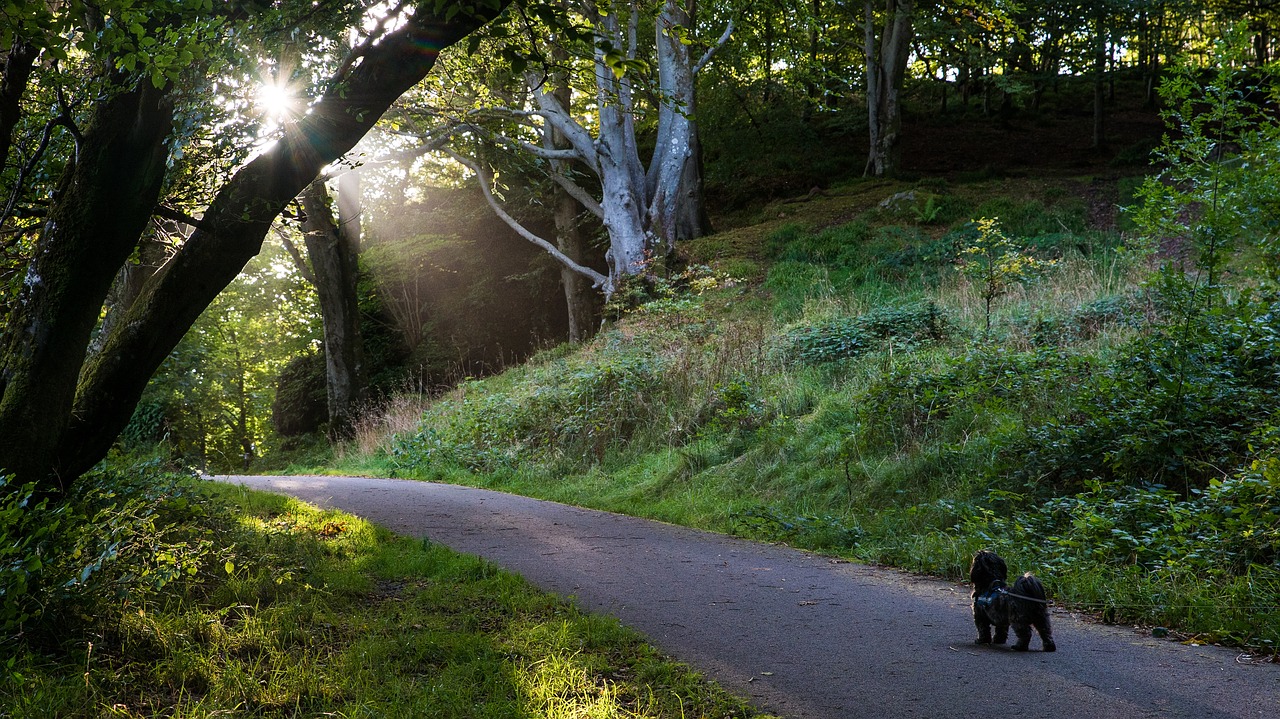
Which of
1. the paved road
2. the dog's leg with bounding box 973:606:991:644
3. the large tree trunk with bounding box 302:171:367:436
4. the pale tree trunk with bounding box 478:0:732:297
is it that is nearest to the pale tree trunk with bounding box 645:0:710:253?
A: the pale tree trunk with bounding box 478:0:732:297

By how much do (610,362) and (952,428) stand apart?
6.67 meters

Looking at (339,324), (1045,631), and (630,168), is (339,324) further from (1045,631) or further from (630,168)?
(1045,631)

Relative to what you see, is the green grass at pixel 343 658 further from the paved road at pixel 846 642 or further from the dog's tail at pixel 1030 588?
the dog's tail at pixel 1030 588

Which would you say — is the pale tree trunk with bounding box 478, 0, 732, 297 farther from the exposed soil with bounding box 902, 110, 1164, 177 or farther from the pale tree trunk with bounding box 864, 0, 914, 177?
the exposed soil with bounding box 902, 110, 1164, 177

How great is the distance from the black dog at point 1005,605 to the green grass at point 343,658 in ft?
4.99

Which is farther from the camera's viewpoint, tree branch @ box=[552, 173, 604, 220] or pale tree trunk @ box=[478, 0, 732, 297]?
tree branch @ box=[552, 173, 604, 220]

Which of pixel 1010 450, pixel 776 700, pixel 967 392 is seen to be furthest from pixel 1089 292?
pixel 776 700

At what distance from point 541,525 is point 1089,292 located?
913 cm

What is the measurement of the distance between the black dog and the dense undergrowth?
4.02 ft

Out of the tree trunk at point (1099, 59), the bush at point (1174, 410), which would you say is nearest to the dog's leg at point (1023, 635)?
the bush at point (1174, 410)

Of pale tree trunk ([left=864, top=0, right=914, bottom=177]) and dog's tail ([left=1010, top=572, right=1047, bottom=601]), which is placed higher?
pale tree trunk ([left=864, top=0, right=914, bottom=177])

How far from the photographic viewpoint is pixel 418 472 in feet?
46.0

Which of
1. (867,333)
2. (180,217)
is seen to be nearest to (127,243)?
(180,217)

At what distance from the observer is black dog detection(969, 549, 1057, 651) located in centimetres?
401
